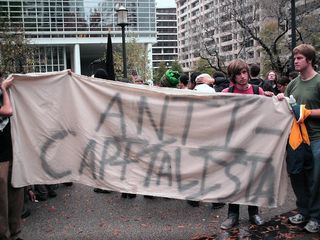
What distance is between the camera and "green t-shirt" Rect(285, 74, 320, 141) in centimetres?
438

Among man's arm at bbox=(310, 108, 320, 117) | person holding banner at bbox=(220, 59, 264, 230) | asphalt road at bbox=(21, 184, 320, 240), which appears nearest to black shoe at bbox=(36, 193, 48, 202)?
asphalt road at bbox=(21, 184, 320, 240)

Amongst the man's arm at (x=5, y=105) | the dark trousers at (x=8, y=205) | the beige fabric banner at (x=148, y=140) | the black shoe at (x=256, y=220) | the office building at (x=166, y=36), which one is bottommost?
the black shoe at (x=256, y=220)

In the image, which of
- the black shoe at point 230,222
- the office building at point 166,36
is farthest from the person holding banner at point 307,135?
Result: the office building at point 166,36

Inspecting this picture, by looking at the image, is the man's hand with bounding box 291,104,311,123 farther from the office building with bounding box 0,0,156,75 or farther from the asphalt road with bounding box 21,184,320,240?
the office building with bounding box 0,0,156,75

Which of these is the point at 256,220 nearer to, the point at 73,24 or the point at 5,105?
the point at 5,105

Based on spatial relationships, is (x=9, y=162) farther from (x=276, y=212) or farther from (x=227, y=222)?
(x=276, y=212)

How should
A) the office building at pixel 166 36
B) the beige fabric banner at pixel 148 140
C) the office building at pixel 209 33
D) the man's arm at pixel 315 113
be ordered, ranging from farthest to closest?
the office building at pixel 166 36 < the office building at pixel 209 33 < the beige fabric banner at pixel 148 140 < the man's arm at pixel 315 113

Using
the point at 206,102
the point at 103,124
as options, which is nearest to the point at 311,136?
the point at 206,102

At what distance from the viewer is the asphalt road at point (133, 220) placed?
4.64 m

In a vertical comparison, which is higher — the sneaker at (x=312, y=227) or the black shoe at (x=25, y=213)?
the sneaker at (x=312, y=227)

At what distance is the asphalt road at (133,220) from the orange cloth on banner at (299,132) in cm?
97

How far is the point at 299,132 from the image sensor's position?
173 inches

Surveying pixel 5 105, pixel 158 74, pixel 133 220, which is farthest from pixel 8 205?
pixel 158 74

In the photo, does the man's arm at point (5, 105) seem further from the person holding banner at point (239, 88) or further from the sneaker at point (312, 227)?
the sneaker at point (312, 227)
